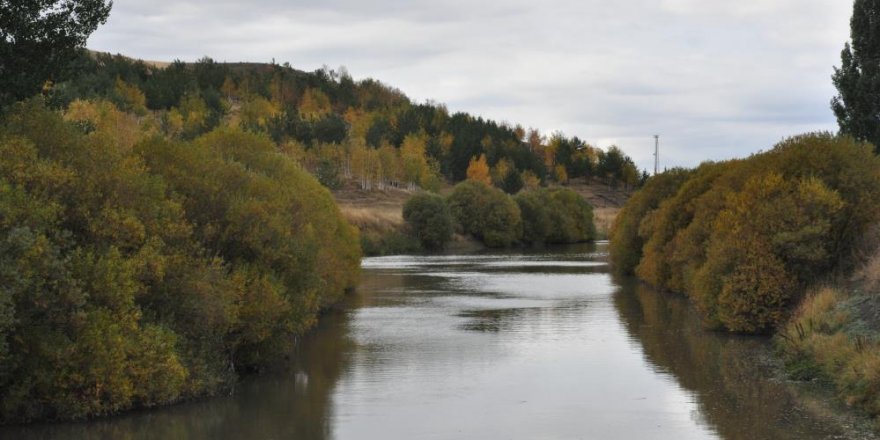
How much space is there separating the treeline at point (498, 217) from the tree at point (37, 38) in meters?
93.4

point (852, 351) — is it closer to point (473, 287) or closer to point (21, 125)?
point (21, 125)

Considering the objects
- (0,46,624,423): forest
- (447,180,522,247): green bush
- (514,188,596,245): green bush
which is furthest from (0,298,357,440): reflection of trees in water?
(514,188,596,245): green bush

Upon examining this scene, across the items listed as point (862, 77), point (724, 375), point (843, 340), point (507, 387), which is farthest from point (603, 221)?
point (843, 340)

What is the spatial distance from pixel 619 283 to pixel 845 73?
24.5 m

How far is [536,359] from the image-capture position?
118 ft

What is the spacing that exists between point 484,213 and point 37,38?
105 m

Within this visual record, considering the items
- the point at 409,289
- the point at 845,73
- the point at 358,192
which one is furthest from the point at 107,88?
the point at 845,73

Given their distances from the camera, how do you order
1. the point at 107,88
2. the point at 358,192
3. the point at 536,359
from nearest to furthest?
the point at 536,359 < the point at 358,192 < the point at 107,88

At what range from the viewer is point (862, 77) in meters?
52.5

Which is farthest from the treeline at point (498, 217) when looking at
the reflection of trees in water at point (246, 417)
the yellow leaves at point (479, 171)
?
the reflection of trees in water at point (246, 417)

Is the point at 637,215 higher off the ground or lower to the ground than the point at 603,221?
higher

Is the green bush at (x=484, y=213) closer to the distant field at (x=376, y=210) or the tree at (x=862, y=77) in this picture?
the distant field at (x=376, y=210)

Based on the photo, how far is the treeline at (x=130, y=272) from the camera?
22.8 meters

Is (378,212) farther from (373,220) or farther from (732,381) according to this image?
(732,381)
